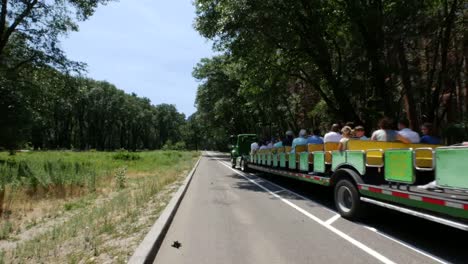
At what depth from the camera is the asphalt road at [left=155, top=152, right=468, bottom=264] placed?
19.7ft

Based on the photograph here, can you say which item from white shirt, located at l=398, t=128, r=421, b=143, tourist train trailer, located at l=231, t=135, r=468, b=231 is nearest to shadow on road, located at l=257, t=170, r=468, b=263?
tourist train trailer, located at l=231, t=135, r=468, b=231

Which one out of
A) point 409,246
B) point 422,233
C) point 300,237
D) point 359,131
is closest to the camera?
point 409,246

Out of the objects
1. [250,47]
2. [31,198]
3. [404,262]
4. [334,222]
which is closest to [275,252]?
[404,262]

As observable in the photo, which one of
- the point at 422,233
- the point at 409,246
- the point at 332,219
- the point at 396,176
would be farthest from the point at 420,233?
the point at 332,219

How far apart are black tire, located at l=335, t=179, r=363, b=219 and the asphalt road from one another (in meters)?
0.20

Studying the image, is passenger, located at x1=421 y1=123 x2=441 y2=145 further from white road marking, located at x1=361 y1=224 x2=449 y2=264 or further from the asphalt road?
white road marking, located at x1=361 y1=224 x2=449 y2=264

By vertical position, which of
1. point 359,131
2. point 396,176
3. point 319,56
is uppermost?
point 319,56

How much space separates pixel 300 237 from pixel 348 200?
80.1 inches

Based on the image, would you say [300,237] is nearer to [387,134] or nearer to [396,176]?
[396,176]

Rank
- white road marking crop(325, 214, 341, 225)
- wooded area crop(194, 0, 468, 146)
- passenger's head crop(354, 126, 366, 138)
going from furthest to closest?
wooded area crop(194, 0, 468, 146) → passenger's head crop(354, 126, 366, 138) → white road marking crop(325, 214, 341, 225)

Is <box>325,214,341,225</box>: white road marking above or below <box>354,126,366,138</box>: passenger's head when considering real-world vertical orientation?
below

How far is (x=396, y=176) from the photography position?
22.6 feet

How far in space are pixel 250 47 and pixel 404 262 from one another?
15.0 meters

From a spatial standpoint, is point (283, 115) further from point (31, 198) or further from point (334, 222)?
point (334, 222)
